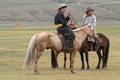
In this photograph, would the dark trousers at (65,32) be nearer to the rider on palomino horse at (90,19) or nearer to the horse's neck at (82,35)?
the horse's neck at (82,35)

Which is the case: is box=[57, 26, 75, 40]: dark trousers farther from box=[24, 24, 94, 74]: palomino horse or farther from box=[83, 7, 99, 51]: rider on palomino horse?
box=[83, 7, 99, 51]: rider on palomino horse

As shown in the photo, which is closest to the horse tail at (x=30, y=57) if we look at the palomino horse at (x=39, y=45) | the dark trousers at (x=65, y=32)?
the palomino horse at (x=39, y=45)

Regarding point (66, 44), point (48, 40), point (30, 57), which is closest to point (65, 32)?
point (66, 44)

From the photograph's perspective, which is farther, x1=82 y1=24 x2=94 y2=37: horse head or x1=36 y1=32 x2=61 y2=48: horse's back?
x1=82 y1=24 x2=94 y2=37: horse head

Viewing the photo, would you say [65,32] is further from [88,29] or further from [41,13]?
[41,13]

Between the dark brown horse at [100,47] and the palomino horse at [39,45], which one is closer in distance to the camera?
the palomino horse at [39,45]

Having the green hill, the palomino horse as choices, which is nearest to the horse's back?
the palomino horse

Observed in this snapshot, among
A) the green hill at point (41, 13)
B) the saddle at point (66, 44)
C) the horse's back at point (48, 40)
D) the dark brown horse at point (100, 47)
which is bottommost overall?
the green hill at point (41, 13)

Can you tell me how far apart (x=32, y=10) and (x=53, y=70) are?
11594 centimetres

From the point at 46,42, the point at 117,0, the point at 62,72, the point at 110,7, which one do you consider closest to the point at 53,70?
the point at 62,72

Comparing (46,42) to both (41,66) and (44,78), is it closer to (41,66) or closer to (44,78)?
(44,78)

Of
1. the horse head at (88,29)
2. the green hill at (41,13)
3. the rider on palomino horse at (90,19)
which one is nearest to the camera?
the horse head at (88,29)

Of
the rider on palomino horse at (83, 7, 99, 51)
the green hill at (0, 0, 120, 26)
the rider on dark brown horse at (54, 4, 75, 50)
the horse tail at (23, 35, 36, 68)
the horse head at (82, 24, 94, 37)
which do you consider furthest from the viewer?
the green hill at (0, 0, 120, 26)

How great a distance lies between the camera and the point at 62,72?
20422 millimetres
